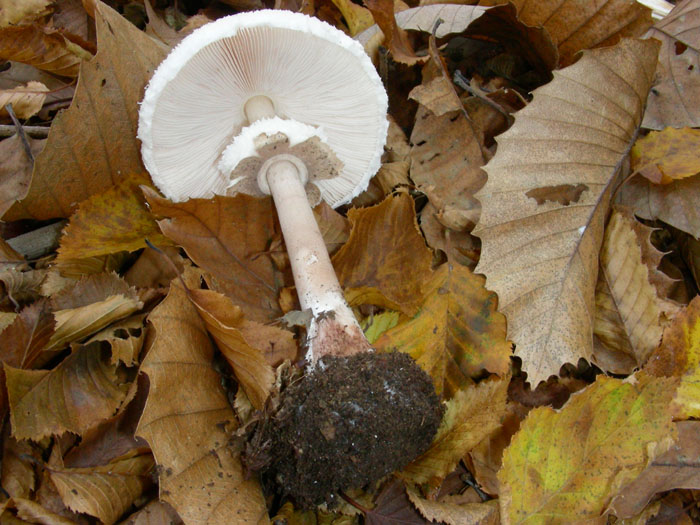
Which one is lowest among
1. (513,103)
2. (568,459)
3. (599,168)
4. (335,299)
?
(568,459)

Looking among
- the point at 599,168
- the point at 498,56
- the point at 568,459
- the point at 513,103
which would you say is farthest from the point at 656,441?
the point at 498,56

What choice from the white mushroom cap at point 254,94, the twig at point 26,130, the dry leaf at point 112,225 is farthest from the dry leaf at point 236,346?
the twig at point 26,130

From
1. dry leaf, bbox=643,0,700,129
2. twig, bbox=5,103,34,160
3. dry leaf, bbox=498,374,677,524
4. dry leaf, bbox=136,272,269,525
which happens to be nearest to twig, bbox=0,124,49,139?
twig, bbox=5,103,34,160

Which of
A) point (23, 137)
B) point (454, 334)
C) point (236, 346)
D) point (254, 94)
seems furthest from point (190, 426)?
point (23, 137)

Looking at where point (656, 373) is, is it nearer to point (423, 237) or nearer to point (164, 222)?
point (423, 237)

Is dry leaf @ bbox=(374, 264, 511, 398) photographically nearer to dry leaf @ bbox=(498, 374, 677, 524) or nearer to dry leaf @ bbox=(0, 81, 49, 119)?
dry leaf @ bbox=(498, 374, 677, 524)

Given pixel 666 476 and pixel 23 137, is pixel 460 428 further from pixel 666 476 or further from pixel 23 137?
pixel 23 137

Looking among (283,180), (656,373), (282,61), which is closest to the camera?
(656,373)
